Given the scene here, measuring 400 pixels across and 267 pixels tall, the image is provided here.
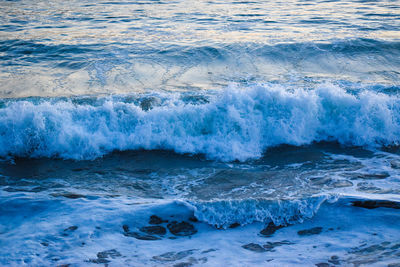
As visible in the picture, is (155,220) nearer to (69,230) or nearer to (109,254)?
(109,254)

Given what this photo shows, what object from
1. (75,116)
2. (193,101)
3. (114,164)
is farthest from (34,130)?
(193,101)

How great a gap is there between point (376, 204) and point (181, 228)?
220 cm

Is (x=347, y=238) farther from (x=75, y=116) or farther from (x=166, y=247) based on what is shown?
(x=75, y=116)

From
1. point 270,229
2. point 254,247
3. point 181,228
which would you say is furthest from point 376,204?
point 181,228

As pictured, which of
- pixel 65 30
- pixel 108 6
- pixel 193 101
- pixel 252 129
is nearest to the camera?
pixel 252 129

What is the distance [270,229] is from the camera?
3.73 meters

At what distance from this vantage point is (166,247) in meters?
3.49

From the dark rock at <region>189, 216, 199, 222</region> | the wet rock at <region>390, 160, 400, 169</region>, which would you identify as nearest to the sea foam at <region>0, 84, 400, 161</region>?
the wet rock at <region>390, 160, 400, 169</region>

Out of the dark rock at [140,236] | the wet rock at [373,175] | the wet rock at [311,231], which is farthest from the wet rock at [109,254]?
the wet rock at [373,175]

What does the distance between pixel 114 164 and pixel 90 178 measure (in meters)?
0.59

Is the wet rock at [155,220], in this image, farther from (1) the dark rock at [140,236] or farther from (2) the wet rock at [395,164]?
(2) the wet rock at [395,164]

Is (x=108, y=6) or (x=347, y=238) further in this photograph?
(x=108, y=6)

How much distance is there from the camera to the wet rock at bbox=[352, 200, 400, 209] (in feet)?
12.9

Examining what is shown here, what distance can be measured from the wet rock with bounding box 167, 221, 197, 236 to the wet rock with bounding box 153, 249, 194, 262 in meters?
0.32
